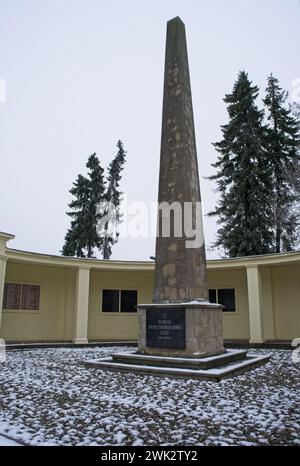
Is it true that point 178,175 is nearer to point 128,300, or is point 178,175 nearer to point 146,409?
point 146,409

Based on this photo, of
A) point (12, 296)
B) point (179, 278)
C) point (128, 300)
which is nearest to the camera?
point (179, 278)

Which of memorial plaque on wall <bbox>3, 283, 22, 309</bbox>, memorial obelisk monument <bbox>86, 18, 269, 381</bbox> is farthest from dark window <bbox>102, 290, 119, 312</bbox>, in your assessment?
memorial obelisk monument <bbox>86, 18, 269, 381</bbox>

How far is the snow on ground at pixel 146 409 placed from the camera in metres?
3.03

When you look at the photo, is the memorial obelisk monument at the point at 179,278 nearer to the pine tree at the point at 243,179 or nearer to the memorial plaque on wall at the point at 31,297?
the memorial plaque on wall at the point at 31,297

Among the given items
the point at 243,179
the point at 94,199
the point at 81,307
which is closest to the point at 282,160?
the point at 243,179

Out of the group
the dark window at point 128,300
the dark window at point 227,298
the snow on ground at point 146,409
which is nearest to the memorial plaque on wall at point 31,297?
the dark window at point 128,300

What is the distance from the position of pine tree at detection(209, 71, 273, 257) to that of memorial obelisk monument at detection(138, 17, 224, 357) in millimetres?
11017

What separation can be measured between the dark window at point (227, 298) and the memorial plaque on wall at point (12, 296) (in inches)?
299

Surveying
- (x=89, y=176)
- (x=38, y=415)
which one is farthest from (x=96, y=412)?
(x=89, y=176)

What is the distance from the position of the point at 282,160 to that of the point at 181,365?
1677cm

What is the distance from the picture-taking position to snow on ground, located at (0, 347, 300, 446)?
3033 millimetres

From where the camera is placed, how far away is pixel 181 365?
243 inches

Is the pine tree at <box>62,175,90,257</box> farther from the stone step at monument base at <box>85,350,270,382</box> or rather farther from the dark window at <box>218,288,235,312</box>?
the stone step at monument base at <box>85,350,270,382</box>

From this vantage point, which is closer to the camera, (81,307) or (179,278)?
(179,278)
